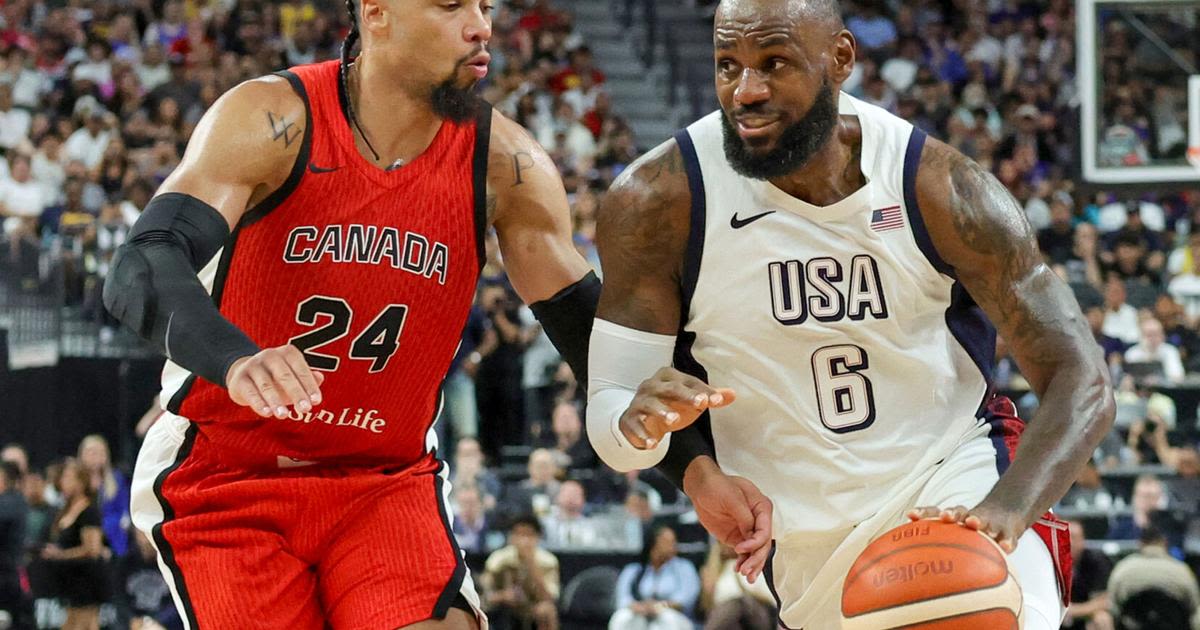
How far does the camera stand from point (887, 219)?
14.2 feet

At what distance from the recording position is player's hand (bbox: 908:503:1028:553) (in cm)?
372

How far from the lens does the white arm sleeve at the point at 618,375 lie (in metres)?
4.33

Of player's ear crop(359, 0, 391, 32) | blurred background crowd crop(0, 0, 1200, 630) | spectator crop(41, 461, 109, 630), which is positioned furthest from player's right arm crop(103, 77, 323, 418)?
spectator crop(41, 461, 109, 630)

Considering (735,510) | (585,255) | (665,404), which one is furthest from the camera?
(585,255)

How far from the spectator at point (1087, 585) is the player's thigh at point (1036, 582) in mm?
6262

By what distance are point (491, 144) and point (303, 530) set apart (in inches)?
46.1

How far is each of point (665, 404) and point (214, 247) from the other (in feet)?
3.87

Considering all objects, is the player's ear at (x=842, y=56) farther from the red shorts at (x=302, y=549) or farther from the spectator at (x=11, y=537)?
the spectator at (x=11, y=537)

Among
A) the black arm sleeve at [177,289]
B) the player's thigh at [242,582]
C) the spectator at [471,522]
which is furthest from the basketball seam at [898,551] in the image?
the spectator at [471,522]

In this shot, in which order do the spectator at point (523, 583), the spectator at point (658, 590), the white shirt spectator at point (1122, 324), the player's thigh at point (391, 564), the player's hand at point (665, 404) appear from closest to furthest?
the player's hand at point (665, 404), the player's thigh at point (391, 564), the spectator at point (658, 590), the spectator at point (523, 583), the white shirt spectator at point (1122, 324)

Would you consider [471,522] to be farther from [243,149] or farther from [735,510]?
[243,149]

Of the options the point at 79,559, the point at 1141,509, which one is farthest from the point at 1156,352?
the point at 79,559

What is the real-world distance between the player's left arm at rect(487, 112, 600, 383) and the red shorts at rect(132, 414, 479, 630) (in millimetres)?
693

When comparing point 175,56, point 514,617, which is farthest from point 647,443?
point 175,56
